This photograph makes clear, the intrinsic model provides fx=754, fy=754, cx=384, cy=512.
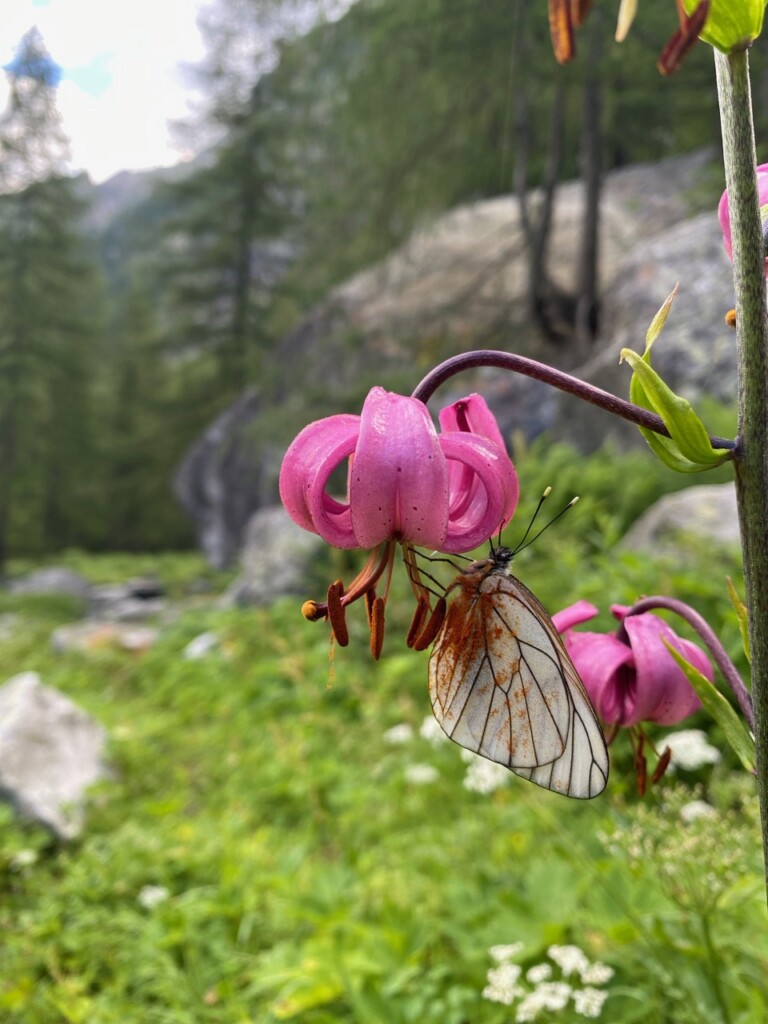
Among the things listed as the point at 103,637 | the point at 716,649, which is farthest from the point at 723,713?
the point at 103,637

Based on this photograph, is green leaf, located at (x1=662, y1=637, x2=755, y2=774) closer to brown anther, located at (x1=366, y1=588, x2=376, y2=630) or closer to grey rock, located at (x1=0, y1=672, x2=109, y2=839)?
brown anther, located at (x1=366, y1=588, x2=376, y2=630)

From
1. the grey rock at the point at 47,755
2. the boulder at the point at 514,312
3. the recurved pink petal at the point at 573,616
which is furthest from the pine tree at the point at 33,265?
the recurved pink petal at the point at 573,616

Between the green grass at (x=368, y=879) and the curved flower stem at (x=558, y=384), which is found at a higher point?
the curved flower stem at (x=558, y=384)

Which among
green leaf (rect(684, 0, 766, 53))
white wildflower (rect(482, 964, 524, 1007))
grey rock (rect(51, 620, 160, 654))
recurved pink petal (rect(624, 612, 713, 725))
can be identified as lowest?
grey rock (rect(51, 620, 160, 654))

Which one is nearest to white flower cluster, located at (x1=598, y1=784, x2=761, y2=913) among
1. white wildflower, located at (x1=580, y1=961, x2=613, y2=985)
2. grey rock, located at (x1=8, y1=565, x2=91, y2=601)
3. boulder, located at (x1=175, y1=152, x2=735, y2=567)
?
white wildflower, located at (x1=580, y1=961, x2=613, y2=985)

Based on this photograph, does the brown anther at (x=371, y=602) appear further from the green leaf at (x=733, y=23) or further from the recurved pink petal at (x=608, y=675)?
the green leaf at (x=733, y=23)

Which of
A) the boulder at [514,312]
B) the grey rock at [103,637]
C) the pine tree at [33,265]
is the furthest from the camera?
the pine tree at [33,265]

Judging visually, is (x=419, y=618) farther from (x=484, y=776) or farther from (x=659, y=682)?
(x=484, y=776)
